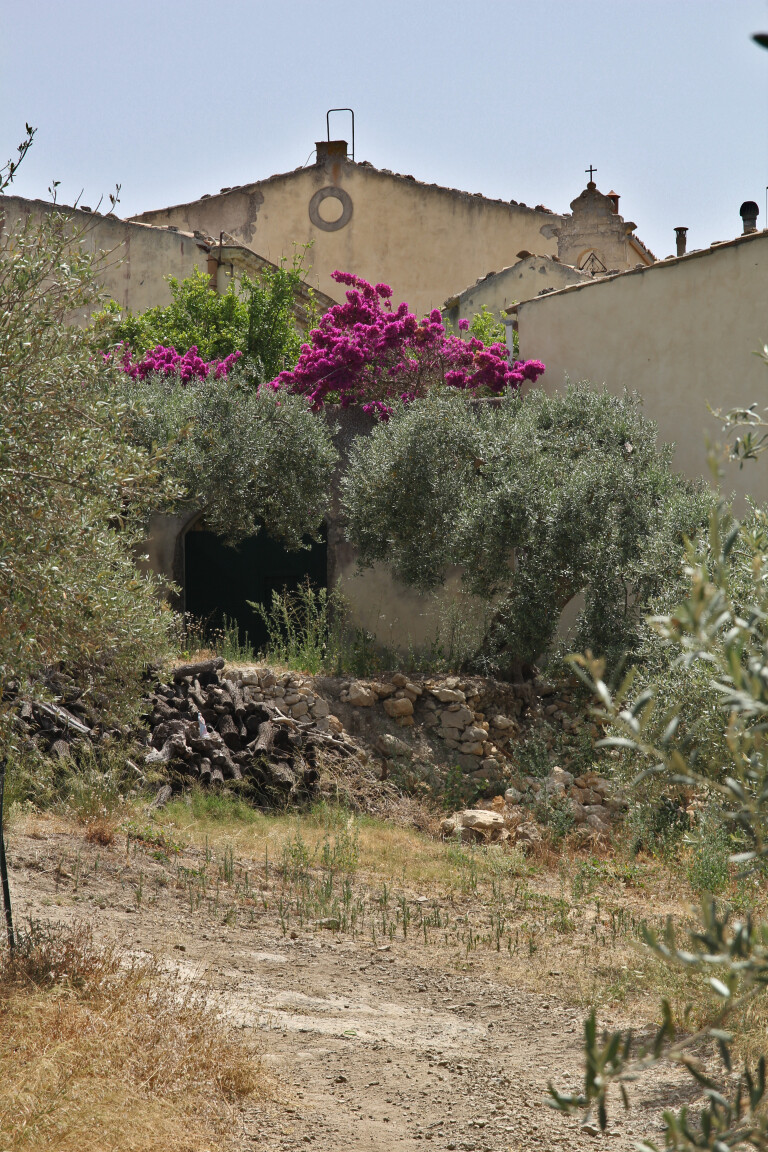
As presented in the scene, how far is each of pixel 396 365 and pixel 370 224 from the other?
9460 mm

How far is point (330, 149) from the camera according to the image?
955 inches

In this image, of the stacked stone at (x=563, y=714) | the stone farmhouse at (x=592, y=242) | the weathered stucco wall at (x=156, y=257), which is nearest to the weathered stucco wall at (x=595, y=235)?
the stone farmhouse at (x=592, y=242)

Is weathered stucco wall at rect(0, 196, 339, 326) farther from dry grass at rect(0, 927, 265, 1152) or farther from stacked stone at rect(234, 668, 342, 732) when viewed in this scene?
dry grass at rect(0, 927, 265, 1152)

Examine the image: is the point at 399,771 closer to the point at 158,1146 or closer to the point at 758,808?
the point at 158,1146

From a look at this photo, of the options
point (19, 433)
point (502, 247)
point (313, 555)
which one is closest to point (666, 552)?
point (313, 555)

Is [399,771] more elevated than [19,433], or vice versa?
[19,433]

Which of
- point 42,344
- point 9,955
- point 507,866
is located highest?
point 42,344

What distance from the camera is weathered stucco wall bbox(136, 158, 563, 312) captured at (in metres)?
24.1

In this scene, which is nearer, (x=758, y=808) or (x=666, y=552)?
(x=758, y=808)

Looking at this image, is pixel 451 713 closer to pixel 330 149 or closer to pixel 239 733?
pixel 239 733

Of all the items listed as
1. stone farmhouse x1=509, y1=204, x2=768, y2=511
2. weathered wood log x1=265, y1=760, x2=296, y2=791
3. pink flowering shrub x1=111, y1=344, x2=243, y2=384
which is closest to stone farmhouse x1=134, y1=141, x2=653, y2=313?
pink flowering shrub x1=111, y1=344, x2=243, y2=384

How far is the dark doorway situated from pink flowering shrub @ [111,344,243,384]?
8.15 feet

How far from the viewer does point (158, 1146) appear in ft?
13.9

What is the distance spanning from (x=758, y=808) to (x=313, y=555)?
13.8m
